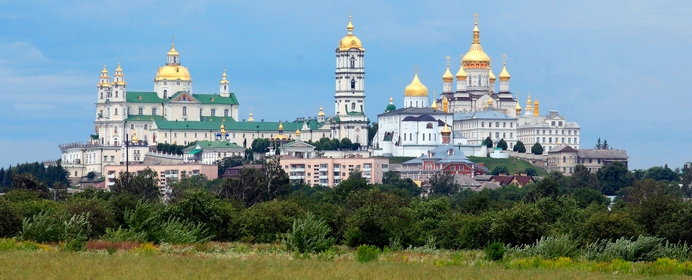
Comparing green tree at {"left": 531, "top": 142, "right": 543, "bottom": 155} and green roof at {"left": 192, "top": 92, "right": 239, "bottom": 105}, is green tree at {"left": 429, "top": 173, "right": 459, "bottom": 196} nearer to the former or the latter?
green tree at {"left": 531, "top": 142, "right": 543, "bottom": 155}

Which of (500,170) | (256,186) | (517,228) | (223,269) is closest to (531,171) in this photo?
(500,170)

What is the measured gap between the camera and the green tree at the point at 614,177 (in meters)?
134

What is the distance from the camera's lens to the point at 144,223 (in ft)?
157

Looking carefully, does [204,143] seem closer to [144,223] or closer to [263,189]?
[263,189]

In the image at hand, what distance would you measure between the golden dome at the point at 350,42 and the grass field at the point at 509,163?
18.2 m

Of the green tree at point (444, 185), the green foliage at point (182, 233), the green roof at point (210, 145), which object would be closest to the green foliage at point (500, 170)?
the green tree at point (444, 185)

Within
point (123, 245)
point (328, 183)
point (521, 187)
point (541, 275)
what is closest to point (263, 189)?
point (521, 187)

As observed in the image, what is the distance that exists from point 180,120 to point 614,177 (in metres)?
47.7

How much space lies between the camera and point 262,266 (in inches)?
1399

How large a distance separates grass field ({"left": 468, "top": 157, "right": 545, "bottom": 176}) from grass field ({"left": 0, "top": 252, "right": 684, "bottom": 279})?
103872 mm

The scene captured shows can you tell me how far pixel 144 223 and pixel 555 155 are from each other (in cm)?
10345

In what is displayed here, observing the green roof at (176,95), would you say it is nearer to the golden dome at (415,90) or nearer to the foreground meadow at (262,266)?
the golden dome at (415,90)

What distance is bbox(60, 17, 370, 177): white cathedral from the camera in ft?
507

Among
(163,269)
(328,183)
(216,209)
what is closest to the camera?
(163,269)
